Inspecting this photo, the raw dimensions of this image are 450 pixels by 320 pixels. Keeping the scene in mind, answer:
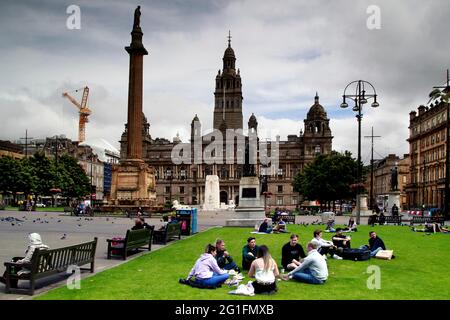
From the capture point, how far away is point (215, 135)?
129875 mm

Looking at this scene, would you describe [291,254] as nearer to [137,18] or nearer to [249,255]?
[249,255]

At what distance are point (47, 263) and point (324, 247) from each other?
8.00 metres

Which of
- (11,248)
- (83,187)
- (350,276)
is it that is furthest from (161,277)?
(83,187)

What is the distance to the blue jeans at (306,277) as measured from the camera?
10164mm

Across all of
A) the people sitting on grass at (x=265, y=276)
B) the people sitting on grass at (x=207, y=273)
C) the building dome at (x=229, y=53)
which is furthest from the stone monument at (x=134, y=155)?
the building dome at (x=229, y=53)

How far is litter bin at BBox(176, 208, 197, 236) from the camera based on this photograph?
22536 mm

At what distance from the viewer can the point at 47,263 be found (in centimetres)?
950

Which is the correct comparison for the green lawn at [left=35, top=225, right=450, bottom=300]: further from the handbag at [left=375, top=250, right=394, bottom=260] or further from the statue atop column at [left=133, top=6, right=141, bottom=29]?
the statue atop column at [left=133, top=6, right=141, bottom=29]

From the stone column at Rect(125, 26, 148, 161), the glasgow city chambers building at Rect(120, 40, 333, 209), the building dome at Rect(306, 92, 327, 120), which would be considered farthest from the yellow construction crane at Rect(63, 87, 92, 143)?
the stone column at Rect(125, 26, 148, 161)

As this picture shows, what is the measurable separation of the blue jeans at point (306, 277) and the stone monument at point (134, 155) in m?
34.2

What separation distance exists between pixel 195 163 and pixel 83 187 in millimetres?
49578

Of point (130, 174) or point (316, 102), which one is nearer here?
point (130, 174)

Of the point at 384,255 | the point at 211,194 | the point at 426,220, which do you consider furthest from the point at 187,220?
the point at 211,194
